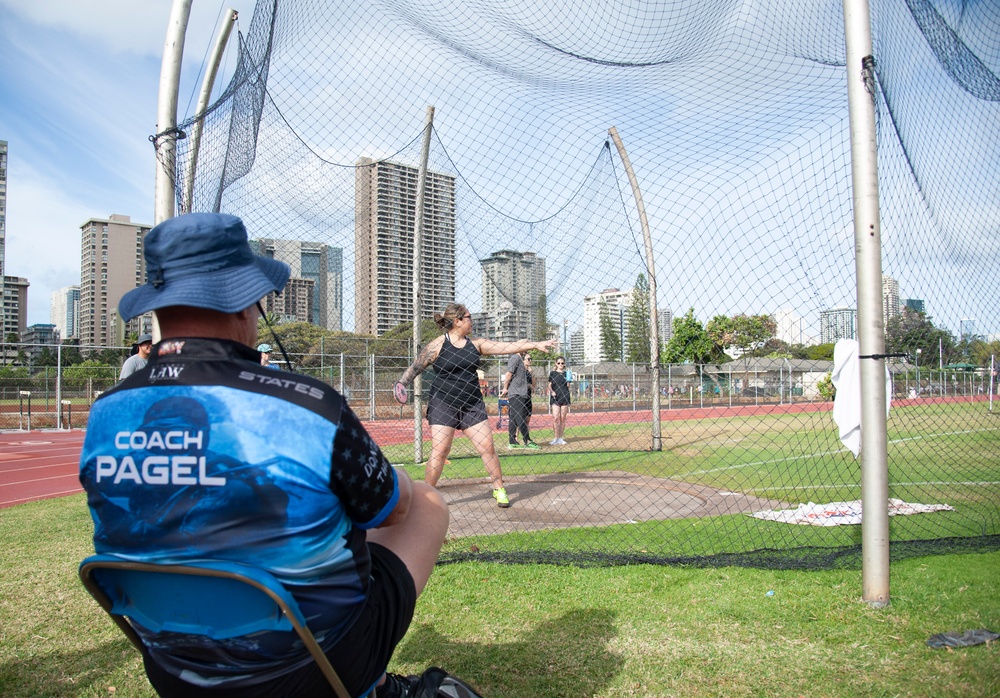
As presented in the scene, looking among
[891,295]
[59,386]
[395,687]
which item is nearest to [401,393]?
[891,295]

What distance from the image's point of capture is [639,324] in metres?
9.42

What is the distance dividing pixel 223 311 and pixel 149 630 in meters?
0.69

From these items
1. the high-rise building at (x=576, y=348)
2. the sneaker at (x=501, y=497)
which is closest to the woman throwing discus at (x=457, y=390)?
the sneaker at (x=501, y=497)

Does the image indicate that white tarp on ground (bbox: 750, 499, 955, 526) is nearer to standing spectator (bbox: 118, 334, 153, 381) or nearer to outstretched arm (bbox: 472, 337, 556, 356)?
outstretched arm (bbox: 472, 337, 556, 356)

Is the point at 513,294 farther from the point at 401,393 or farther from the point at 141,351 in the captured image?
the point at 141,351

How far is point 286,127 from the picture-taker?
16.6 ft

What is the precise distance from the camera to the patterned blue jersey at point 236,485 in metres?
1.23

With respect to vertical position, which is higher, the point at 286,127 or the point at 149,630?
the point at 286,127

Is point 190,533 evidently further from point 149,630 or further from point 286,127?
point 286,127

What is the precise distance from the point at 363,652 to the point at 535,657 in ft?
5.68

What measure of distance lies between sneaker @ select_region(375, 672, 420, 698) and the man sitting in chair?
0.34m

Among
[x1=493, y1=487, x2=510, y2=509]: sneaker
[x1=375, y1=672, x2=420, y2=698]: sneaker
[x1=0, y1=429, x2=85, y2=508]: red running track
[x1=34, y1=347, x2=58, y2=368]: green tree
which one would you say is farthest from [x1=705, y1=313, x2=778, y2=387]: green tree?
[x1=34, y1=347, x2=58, y2=368]: green tree

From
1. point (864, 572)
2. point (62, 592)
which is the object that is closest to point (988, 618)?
point (864, 572)

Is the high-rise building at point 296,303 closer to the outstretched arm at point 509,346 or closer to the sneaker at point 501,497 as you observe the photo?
the outstretched arm at point 509,346
